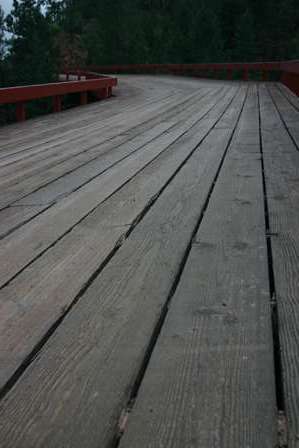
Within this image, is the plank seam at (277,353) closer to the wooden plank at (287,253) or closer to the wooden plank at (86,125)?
the wooden plank at (287,253)

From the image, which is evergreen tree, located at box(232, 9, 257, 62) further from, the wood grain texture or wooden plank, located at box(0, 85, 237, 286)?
the wood grain texture

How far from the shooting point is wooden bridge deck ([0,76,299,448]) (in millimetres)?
1280

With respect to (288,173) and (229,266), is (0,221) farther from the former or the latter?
(288,173)

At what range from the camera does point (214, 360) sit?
4.92ft

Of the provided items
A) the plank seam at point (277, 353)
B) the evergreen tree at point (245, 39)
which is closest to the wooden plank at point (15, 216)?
the plank seam at point (277, 353)

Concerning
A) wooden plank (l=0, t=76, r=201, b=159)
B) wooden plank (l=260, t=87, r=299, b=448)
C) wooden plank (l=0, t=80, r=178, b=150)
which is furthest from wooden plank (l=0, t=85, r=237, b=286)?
wooden plank (l=0, t=80, r=178, b=150)

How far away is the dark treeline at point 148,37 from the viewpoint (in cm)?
4119

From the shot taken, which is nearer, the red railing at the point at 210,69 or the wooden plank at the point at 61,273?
the wooden plank at the point at 61,273

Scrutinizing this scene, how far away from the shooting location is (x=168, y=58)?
46.2 metres

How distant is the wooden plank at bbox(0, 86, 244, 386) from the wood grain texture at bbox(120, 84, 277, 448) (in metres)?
0.35

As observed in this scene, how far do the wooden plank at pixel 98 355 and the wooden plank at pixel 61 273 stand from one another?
0.19 ft

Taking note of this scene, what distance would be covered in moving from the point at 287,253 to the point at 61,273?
2.75ft

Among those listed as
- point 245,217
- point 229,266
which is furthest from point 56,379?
point 245,217

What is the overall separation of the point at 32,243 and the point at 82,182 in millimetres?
1244
